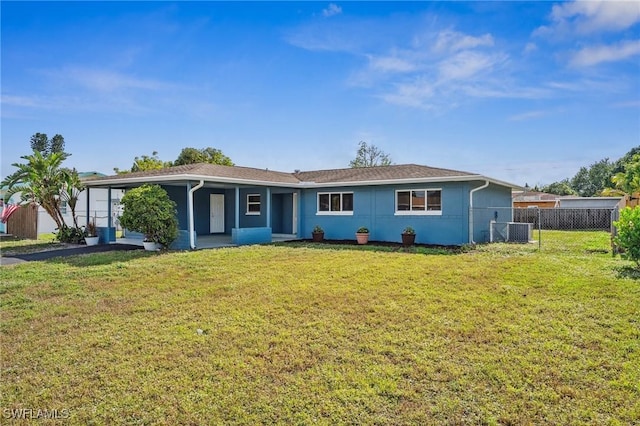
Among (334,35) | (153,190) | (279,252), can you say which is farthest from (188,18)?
(279,252)

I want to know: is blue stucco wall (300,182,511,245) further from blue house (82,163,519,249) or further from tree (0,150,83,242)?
tree (0,150,83,242)

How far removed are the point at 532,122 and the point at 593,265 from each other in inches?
518

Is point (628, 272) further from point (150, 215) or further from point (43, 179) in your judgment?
point (43, 179)

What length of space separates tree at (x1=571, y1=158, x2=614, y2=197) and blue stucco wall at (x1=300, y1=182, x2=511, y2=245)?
46.8 meters

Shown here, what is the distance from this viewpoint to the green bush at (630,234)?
25.6ft

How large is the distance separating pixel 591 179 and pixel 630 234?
191 feet

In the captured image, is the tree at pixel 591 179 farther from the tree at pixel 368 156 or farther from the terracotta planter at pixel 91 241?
the terracotta planter at pixel 91 241

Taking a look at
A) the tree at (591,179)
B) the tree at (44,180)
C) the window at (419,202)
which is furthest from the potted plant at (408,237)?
the tree at (591,179)

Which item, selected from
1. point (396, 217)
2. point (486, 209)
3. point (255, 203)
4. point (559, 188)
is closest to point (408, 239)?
point (396, 217)

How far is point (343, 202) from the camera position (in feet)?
52.9

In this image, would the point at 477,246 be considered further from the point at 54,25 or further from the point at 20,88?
the point at 20,88

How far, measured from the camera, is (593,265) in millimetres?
8672

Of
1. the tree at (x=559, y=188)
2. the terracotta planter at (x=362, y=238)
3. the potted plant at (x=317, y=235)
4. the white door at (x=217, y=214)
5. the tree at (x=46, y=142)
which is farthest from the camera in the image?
the tree at (x=46, y=142)

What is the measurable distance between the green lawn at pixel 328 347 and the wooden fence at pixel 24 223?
44.3 feet
